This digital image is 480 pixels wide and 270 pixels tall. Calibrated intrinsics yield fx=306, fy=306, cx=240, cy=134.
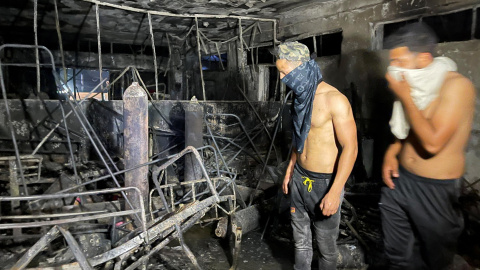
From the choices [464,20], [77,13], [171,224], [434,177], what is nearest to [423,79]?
[434,177]

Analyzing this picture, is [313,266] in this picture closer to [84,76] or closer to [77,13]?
[77,13]

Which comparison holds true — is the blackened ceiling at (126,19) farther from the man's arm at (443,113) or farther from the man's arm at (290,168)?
the man's arm at (443,113)

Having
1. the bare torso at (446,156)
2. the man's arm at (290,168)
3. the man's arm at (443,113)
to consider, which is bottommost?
the man's arm at (290,168)

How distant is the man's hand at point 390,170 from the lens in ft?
9.01

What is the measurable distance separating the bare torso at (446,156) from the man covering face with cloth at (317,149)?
0.51m

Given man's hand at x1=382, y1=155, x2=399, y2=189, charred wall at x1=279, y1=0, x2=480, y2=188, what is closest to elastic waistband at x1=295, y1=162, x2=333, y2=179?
man's hand at x1=382, y1=155, x2=399, y2=189

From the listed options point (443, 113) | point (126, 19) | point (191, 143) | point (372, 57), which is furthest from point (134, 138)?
point (126, 19)

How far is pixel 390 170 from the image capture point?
280 cm

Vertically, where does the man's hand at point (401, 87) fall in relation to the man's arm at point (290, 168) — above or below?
above

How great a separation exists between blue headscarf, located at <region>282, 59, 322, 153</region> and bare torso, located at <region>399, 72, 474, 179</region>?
0.88m

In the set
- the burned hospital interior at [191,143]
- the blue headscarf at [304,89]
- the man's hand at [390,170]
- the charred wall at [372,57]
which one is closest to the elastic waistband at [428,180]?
the man's hand at [390,170]

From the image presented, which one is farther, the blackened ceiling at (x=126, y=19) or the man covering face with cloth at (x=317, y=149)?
the blackened ceiling at (x=126, y=19)

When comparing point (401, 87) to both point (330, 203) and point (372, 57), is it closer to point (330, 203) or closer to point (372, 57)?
point (330, 203)

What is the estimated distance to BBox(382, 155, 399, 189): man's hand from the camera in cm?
275
